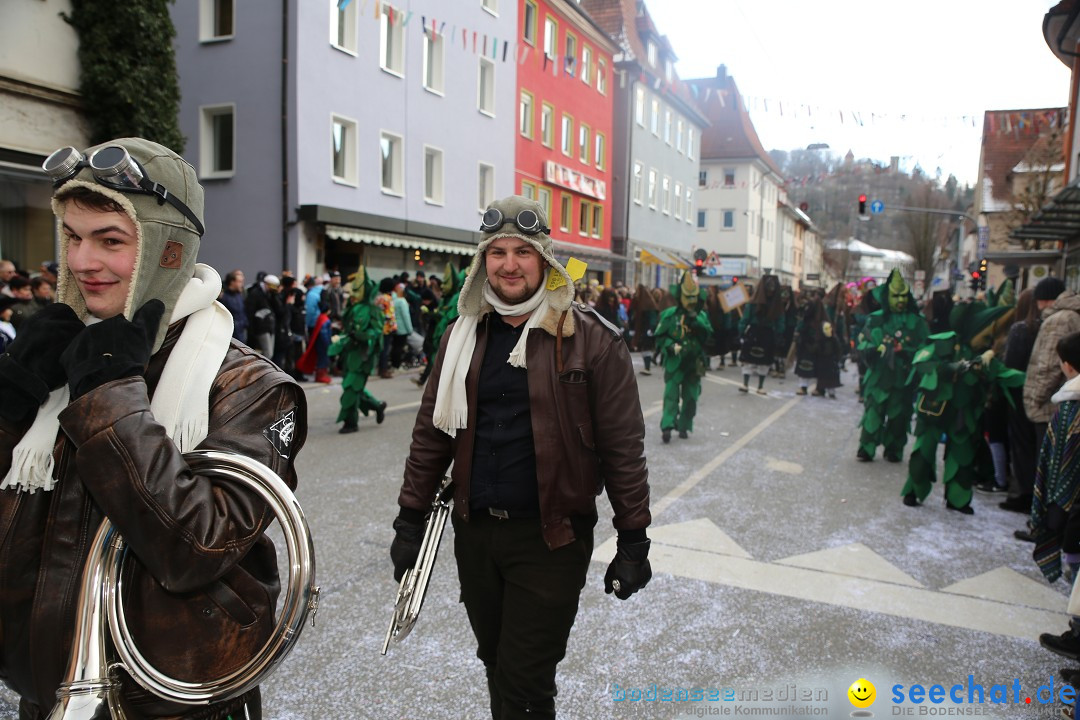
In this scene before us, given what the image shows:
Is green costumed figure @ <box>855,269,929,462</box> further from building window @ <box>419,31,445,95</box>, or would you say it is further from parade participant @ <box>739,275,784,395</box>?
building window @ <box>419,31,445,95</box>

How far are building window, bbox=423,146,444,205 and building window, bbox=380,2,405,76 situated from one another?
272 centimetres

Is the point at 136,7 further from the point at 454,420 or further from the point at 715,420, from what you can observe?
the point at 454,420

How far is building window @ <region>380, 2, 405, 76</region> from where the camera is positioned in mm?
20453

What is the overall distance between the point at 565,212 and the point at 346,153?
13635 millimetres

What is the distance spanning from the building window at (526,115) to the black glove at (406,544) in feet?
88.0

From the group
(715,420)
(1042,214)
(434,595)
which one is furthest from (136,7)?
(1042,214)

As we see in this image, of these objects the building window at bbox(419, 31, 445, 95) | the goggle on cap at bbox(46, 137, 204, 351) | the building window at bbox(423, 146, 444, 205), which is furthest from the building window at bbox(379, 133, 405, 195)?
the goggle on cap at bbox(46, 137, 204, 351)

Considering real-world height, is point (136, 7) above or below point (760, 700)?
above

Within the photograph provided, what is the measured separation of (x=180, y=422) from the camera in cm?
161

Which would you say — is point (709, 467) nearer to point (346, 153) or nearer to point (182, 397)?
point (182, 397)

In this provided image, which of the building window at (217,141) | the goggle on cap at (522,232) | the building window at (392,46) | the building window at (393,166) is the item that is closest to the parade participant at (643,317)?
the building window at (393,166)

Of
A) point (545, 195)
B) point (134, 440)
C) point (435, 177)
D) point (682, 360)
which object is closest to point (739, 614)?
point (134, 440)

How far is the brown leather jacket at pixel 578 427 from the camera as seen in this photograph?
258 cm

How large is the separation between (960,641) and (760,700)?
139 cm
